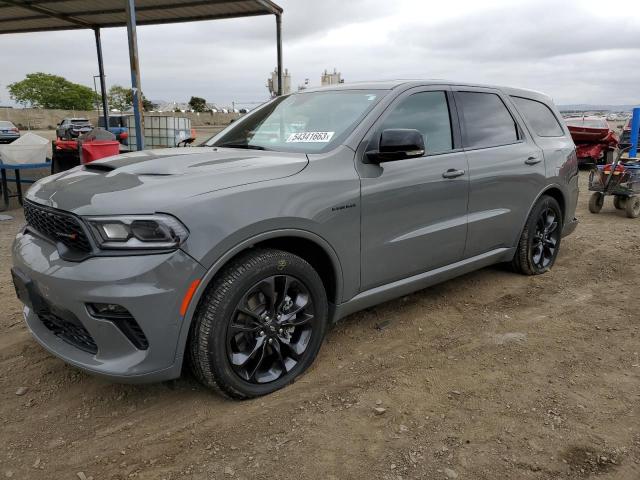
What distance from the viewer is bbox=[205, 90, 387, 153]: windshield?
3.25m

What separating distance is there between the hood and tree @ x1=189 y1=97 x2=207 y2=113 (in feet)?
241

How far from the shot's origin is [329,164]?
2.98 m

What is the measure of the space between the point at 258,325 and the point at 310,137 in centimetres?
129

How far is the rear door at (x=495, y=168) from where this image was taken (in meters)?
3.93

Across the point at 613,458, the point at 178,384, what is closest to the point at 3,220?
→ the point at 178,384

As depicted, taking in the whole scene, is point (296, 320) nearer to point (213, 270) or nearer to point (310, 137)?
point (213, 270)

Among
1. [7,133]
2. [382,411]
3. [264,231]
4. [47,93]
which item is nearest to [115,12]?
[264,231]

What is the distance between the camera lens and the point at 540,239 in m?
4.87

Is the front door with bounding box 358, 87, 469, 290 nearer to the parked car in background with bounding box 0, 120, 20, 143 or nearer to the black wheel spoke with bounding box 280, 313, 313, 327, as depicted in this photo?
the black wheel spoke with bounding box 280, 313, 313, 327

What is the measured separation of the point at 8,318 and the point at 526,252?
4333mm

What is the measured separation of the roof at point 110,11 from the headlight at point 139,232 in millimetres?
7842

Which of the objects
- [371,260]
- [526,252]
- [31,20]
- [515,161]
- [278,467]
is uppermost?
[31,20]

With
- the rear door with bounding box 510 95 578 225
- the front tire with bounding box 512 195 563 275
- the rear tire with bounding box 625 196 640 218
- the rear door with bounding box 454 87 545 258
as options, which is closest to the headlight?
the rear door with bounding box 454 87 545 258

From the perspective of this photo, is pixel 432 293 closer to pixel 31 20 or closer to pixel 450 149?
pixel 450 149
